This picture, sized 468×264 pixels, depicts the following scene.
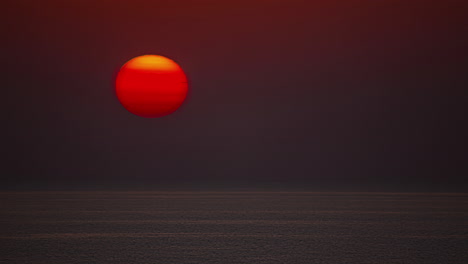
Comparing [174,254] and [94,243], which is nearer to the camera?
[174,254]

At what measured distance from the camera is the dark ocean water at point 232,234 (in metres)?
6.74

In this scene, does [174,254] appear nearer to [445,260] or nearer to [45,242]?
[45,242]

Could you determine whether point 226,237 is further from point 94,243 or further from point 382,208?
point 382,208

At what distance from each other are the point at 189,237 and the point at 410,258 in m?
3.35

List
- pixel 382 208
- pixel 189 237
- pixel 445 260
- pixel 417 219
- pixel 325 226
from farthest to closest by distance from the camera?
pixel 382 208 → pixel 417 219 → pixel 325 226 → pixel 189 237 → pixel 445 260

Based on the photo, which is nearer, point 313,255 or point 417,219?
point 313,255

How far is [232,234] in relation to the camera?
8.73 meters

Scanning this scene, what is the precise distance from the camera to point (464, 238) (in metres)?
8.32

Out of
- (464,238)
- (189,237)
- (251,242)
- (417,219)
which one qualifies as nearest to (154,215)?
(189,237)

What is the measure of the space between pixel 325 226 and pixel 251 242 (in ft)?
8.15

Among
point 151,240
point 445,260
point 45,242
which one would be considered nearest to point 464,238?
point 445,260

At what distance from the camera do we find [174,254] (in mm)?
6863

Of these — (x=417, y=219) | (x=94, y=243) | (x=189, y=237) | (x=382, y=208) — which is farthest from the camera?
(x=382, y=208)

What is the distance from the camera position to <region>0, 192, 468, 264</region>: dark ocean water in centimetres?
674
